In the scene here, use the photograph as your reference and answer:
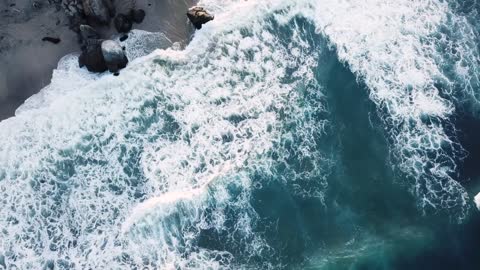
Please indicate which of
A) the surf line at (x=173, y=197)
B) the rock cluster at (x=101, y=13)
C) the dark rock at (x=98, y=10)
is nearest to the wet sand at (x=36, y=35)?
the rock cluster at (x=101, y=13)

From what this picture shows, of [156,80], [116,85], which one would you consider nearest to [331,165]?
[156,80]

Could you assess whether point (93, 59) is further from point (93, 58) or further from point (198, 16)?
point (198, 16)

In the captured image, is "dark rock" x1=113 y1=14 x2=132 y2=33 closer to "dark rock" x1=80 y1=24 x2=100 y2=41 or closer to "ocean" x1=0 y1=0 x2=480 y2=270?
"ocean" x1=0 y1=0 x2=480 y2=270

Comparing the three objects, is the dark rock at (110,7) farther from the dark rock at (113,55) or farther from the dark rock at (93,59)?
the dark rock at (93,59)

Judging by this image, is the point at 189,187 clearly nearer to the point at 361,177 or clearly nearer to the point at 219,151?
the point at 219,151

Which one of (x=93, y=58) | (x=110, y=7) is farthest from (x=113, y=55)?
(x=110, y=7)

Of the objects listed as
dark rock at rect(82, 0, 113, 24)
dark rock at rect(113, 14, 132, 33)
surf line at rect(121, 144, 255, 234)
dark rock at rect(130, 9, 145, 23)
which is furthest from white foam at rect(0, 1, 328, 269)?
dark rock at rect(82, 0, 113, 24)
